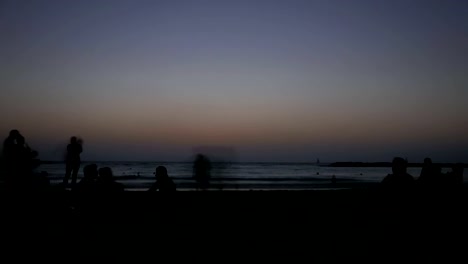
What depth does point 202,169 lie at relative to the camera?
10.6 m

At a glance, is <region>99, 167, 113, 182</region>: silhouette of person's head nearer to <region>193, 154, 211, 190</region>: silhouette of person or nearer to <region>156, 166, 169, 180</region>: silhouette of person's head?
<region>156, 166, 169, 180</region>: silhouette of person's head

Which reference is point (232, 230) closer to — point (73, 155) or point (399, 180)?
point (399, 180)

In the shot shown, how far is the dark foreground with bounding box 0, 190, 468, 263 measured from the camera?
617 cm

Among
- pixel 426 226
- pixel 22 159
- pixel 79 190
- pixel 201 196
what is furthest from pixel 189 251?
pixel 201 196

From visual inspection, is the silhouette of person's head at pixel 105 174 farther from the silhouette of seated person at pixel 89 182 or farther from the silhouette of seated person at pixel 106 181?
the silhouette of seated person at pixel 89 182

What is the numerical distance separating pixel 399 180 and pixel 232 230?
3.10 m

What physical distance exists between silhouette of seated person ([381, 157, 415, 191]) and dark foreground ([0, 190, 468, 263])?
14 cm

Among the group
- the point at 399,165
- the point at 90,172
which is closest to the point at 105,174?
the point at 90,172

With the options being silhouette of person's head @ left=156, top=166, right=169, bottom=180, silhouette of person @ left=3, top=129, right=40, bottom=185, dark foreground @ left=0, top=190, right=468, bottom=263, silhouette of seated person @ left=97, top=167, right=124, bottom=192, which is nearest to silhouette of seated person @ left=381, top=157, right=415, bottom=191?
dark foreground @ left=0, top=190, right=468, bottom=263

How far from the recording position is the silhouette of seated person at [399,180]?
7.22 metres

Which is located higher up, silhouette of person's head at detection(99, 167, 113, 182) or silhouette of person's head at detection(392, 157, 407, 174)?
silhouette of person's head at detection(392, 157, 407, 174)

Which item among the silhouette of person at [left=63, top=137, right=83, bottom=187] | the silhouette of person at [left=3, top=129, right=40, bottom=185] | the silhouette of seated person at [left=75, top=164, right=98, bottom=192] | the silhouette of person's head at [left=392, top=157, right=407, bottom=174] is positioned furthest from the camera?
the silhouette of person at [left=63, top=137, right=83, bottom=187]

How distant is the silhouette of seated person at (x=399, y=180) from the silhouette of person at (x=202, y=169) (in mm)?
4463

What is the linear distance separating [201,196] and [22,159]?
6.78m
